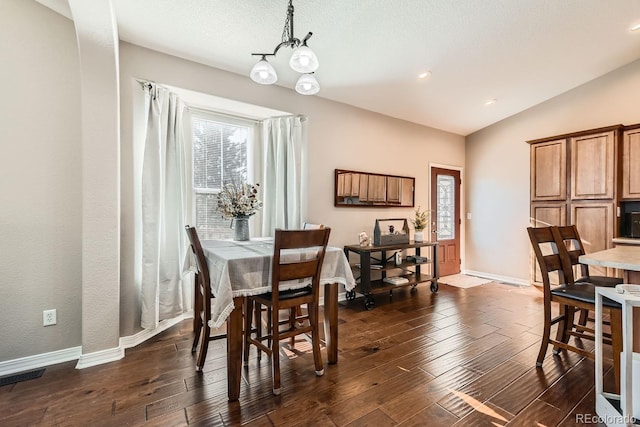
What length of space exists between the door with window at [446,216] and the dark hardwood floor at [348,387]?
2.48 metres

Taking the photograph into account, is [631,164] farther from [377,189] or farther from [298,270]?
[298,270]

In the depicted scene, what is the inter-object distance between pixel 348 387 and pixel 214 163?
Result: 8.87 ft

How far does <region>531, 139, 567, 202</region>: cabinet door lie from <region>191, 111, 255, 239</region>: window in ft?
13.8

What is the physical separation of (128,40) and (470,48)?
10.9 ft

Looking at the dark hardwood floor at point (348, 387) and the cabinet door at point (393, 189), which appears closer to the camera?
the dark hardwood floor at point (348, 387)

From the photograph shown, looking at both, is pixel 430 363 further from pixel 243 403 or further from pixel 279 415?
A: pixel 243 403

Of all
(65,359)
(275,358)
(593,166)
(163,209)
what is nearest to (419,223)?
(593,166)

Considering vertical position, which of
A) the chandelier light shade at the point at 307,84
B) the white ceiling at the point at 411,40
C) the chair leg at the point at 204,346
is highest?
the white ceiling at the point at 411,40

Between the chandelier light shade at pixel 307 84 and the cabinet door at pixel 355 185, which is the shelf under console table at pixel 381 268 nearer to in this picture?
the cabinet door at pixel 355 185

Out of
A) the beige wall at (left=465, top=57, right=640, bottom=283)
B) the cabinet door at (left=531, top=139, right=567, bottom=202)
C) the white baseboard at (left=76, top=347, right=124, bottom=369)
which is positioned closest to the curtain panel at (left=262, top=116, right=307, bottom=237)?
the white baseboard at (left=76, top=347, right=124, bottom=369)

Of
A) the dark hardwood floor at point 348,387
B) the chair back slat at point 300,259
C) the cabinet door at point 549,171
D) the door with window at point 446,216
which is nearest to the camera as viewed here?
the dark hardwood floor at point 348,387

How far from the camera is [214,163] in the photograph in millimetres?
3365

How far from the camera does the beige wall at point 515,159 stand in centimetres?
387

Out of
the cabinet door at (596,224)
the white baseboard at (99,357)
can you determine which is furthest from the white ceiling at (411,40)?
the white baseboard at (99,357)
